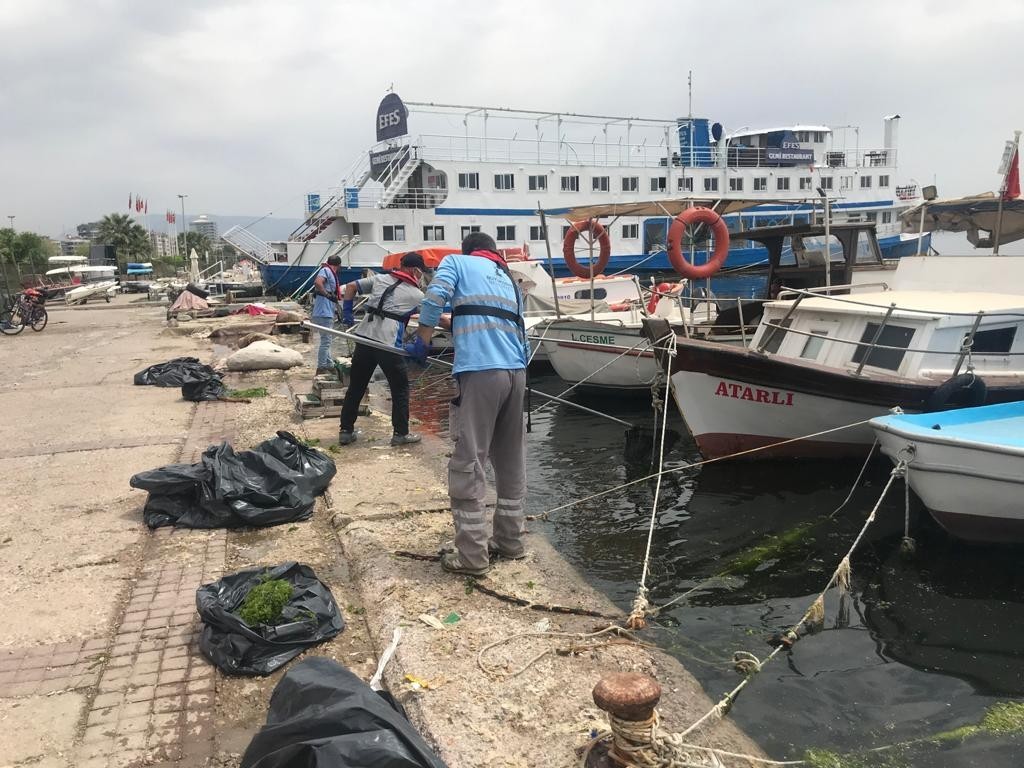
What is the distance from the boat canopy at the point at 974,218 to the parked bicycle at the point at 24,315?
22.8 metres

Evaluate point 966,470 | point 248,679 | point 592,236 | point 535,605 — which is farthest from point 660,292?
point 248,679

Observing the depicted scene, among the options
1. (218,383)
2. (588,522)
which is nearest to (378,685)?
(588,522)

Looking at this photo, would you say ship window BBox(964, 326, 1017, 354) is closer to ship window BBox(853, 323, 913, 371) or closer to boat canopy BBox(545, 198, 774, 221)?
ship window BBox(853, 323, 913, 371)

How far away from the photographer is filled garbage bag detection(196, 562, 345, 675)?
335 cm

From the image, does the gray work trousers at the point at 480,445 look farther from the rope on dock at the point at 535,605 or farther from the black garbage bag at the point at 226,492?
the black garbage bag at the point at 226,492

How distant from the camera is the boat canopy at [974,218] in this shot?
11.1m

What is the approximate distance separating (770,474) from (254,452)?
5.72 m

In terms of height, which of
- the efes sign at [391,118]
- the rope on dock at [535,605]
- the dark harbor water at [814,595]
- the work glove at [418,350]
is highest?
the efes sign at [391,118]

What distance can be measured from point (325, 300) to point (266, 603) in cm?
753

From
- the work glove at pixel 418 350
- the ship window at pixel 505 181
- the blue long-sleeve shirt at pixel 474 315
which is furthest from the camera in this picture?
the ship window at pixel 505 181

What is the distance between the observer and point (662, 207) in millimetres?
11227

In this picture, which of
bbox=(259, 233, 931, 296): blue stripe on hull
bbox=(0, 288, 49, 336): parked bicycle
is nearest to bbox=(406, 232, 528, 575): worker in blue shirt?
bbox=(0, 288, 49, 336): parked bicycle

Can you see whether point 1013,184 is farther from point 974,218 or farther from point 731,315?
point 731,315

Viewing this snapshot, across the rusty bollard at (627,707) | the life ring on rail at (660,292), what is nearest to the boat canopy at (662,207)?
the life ring on rail at (660,292)
